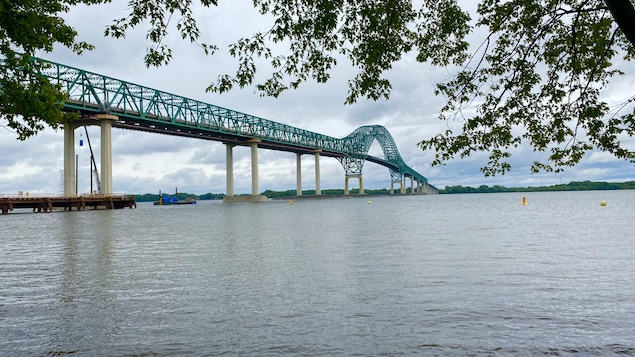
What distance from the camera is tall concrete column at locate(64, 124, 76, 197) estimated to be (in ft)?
281

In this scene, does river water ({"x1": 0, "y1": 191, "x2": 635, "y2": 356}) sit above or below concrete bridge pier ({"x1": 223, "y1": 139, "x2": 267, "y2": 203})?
below

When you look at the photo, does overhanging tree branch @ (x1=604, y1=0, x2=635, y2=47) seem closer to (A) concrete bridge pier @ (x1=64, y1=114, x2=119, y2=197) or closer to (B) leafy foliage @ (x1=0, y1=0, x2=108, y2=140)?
(B) leafy foliage @ (x1=0, y1=0, x2=108, y2=140)

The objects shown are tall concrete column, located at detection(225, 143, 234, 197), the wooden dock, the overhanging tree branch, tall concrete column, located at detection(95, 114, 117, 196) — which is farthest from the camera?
tall concrete column, located at detection(225, 143, 234, 197)

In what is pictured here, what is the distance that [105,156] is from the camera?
86.1 meters

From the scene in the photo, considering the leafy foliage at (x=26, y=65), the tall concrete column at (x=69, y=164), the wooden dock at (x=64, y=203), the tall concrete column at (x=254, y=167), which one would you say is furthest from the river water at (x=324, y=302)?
the tall concrete column at (x=254, y=167)

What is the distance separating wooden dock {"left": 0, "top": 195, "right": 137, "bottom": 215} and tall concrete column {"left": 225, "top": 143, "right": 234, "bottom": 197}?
131 ft

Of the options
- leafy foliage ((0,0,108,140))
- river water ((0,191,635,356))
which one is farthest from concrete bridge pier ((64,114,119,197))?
leafy foliage ((0,0,108,140))

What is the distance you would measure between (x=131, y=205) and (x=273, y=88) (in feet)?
301

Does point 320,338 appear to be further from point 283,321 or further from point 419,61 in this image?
point 419,61

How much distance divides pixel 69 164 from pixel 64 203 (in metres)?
8.81

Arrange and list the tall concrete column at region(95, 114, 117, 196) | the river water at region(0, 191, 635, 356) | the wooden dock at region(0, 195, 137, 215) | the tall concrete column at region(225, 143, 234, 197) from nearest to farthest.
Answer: the river water at region(0, 191, 635, 356) < the wooden dock at region(0, 195, 137, 215) < the tall concrete column at region(95, 114, 117, 196) < the tall concrete column at region(225, 143, 234, 197)

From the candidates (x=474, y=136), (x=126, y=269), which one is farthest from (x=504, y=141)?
(x=126, y=269)

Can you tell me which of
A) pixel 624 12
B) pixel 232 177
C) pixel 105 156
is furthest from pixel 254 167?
pixel 624 12

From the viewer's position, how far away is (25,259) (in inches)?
784
